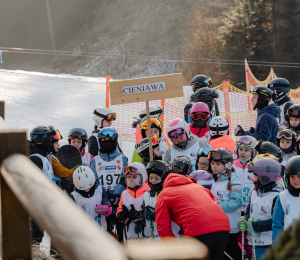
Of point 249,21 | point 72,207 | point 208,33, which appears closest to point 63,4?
point 208,33

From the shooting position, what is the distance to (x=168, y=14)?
4481 centimetres

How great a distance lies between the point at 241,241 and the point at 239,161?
46.9 inches

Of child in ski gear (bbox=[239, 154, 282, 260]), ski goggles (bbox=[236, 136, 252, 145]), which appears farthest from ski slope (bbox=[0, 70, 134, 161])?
child in ski gear (bbox=[239, 154, 282, 260])

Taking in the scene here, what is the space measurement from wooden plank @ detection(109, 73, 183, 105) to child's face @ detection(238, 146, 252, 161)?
1253 mm

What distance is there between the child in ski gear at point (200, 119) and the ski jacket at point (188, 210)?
2.73 metres

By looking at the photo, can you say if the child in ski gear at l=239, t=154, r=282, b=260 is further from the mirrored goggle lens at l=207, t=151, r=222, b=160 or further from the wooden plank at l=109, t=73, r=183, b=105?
the wooden plank at l=109, t=73, r=183, b=105

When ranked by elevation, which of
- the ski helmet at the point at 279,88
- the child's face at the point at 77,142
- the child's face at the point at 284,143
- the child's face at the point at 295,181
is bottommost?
the child's face at the point at 295,181

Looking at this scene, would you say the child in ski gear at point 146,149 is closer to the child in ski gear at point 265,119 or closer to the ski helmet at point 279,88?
the child in ski gear at point 265,119

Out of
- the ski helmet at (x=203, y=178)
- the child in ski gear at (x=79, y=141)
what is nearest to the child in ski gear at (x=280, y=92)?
the ski helmet at (x=203, y=178)

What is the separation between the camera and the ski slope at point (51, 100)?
11.3 meters

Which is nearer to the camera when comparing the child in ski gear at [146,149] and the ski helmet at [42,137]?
the ski helmet at [42,137]

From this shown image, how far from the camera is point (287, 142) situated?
5.50 meters

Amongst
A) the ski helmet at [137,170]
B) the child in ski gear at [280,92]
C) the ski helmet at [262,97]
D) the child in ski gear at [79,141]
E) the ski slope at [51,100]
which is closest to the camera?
the ski helmet at [137,170]

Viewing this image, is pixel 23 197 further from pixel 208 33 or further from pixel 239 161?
pixel 208 33
